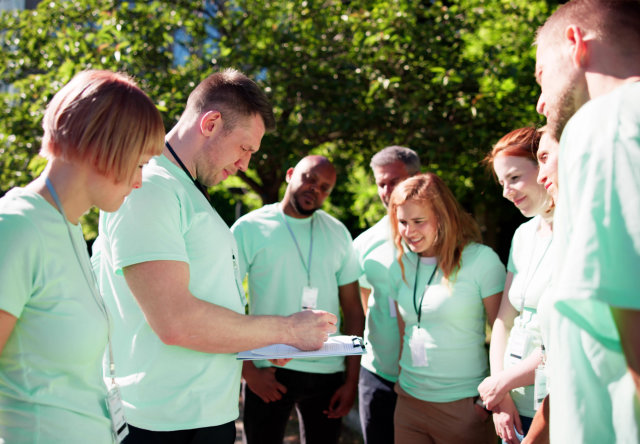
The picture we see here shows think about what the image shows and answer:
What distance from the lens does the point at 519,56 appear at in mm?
5043

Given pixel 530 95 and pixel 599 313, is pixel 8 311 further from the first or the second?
pixel 530 95

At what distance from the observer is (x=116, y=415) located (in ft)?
4.85

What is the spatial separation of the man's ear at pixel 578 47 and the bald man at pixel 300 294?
2177 millimetres

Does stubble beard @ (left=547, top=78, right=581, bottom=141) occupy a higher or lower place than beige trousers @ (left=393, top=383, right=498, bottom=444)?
higher

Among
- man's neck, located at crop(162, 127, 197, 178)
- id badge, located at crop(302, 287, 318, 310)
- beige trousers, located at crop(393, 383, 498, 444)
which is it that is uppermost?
man's neck, located at crop(162, 127, 197, 178)

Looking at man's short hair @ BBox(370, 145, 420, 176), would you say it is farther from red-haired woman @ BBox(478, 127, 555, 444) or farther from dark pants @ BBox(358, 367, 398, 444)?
dark pants @ BBox(358, 367, 398, 444)

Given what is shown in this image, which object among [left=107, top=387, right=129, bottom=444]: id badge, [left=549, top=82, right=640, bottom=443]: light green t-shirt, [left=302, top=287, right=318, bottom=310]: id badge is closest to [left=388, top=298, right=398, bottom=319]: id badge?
[left=302, top=287, right=318, bottom=310]: id badge

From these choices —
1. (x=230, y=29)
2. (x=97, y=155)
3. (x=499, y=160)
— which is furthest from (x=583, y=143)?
(x=230, y=29)

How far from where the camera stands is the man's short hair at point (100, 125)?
1328 mm

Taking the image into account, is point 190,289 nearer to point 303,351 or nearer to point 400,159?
point 303,351

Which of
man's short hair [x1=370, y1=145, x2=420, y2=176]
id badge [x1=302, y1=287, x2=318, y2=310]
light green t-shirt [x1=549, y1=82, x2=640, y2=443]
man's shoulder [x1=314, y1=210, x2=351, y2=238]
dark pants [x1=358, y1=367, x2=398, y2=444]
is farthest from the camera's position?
man's short hair [x1=370, y1=145, x2=420, y2=176]

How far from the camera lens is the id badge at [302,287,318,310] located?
124 inches

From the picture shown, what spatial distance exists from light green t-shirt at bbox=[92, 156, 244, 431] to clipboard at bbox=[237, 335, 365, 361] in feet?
0.33

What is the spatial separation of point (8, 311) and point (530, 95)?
4704 millimetres
